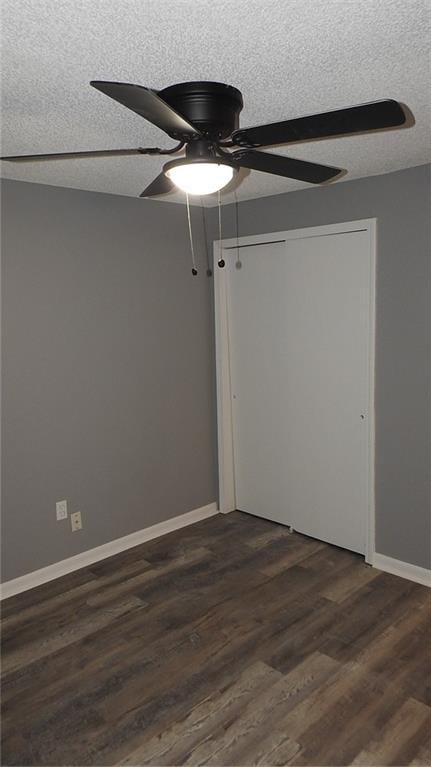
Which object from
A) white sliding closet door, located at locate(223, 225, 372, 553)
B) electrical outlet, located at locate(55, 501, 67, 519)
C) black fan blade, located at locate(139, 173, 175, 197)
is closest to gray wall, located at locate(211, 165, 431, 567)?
white sliding closet door, located at locate(223, 225, 372, 553)

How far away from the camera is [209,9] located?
1.42 meters

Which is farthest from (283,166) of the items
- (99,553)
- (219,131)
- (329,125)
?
(99,553)

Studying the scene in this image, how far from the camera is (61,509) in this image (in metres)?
3.56

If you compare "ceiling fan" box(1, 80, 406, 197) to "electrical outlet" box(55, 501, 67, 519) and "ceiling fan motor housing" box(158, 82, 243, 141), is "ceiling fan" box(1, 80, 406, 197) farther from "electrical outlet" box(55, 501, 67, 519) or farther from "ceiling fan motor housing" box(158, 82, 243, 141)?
"electrical outlet" box(55, 501, 67, 519)

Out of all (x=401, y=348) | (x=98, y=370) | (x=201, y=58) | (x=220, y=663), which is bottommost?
(x=220, y=663)

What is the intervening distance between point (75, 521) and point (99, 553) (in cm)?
31

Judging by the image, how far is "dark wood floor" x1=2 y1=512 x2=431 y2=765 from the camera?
2.23 meters

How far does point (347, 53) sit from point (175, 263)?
250 centimetres

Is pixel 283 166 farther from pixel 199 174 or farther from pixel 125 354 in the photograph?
pixel 125 354

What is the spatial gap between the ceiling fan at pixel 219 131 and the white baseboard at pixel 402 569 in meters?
2.48

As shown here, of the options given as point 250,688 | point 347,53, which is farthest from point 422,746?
point 347,53

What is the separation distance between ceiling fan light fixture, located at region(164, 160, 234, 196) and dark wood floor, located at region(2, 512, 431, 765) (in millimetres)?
2057

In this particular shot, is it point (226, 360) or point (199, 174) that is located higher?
point (199, 174)

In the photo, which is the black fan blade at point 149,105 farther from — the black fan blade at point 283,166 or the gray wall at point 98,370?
the gray wall at point 98,370
